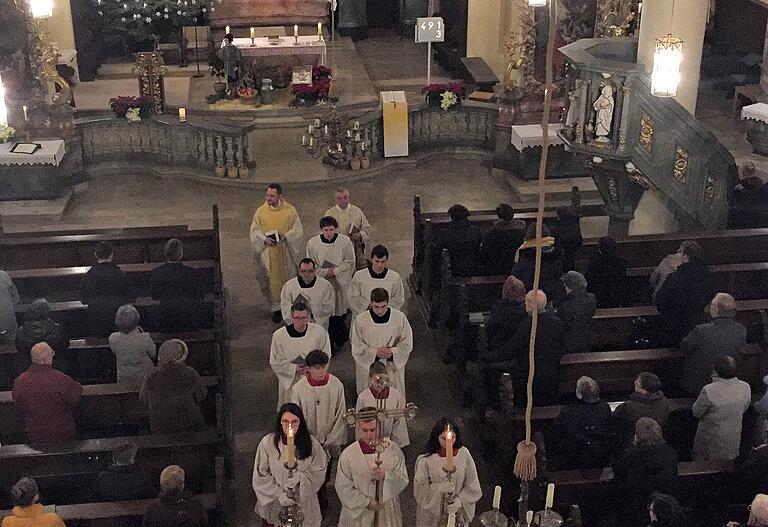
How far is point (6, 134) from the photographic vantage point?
1595cm

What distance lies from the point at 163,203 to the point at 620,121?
698 cm

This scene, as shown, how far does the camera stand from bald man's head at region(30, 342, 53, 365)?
8.55 meters

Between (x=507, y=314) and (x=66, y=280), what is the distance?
16.0 ft

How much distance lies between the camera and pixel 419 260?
12.9 m

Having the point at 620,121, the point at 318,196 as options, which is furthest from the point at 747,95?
the point at 318,196

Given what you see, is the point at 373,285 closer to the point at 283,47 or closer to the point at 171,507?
the point at 171,507

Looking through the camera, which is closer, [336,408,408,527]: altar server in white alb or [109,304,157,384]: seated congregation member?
[336,408,408,527]: altar server in white alb

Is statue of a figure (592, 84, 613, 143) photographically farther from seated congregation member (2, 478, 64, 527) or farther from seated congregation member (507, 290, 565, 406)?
seated congregation member (2, 478, 64, 527)

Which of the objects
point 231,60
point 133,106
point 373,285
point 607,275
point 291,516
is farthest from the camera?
point 231,60

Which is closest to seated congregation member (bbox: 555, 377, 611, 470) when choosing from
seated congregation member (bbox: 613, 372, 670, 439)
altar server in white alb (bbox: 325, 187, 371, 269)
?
seated congregation member (bbox: 613, 372, 670, 439)

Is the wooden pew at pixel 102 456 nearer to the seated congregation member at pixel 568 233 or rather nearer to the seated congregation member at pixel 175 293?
the seated congregation member at pixel 175 293

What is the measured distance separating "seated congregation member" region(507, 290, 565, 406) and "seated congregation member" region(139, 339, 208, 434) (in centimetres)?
270

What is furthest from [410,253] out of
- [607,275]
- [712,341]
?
[712,341]

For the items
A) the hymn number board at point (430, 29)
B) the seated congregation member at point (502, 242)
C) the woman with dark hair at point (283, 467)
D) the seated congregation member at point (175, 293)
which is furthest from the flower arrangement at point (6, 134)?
the woman with dark hair at point (283, 467)
